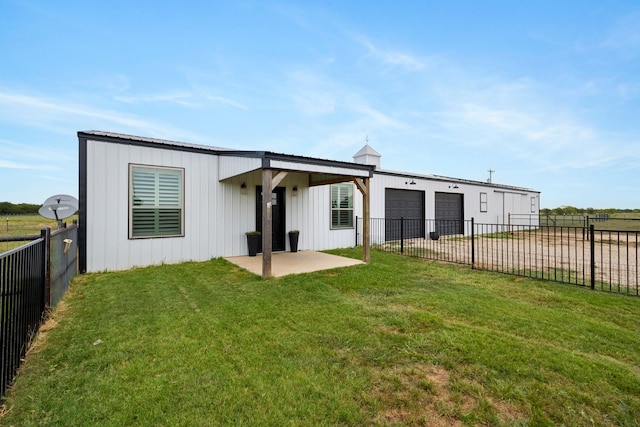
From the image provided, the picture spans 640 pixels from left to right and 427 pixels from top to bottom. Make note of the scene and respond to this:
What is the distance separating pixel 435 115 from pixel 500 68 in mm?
3819

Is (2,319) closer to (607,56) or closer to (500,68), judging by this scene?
(500,68)

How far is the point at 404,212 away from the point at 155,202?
10.5 metres

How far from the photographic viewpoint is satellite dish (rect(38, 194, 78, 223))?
586 cm

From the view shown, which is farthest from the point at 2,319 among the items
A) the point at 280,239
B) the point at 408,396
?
the point at 280,239

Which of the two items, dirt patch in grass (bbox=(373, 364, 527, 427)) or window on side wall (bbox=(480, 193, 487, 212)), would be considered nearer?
dirt patch in grass (bbox=(373, 364, 527, 427))

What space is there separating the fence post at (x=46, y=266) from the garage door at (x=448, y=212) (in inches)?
Answer: 571

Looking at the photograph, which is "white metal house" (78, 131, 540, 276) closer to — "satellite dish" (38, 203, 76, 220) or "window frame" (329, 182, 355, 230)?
"window frame" (329, 182, 355, 230)

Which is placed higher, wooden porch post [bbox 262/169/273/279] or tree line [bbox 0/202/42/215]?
tree line [bbox 0/202/42/215]

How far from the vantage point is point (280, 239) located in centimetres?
917

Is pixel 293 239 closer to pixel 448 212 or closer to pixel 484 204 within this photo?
pixel 448 212

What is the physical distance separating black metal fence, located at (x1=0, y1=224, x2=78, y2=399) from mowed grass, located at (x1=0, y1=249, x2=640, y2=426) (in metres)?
0.18

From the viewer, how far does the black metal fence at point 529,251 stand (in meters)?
5.58

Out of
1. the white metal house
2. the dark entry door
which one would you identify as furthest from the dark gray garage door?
the dark entry door

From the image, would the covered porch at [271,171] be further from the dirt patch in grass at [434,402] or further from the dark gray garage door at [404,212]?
the dark gray garage door at [404,212]
